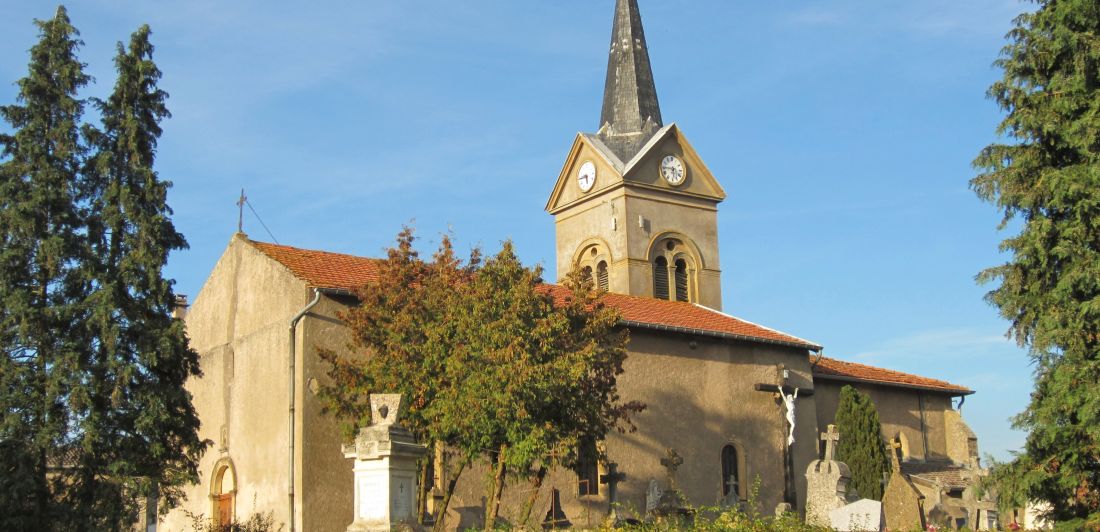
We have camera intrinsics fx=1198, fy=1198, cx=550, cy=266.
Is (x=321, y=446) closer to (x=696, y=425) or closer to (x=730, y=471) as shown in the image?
(x=696, y=425)

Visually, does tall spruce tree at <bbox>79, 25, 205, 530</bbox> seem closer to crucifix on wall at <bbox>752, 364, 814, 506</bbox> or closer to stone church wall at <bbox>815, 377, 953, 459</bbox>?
crucifix on wall at <bbox>752, 364, 814, 506</bbox>

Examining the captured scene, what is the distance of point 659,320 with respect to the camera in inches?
1267

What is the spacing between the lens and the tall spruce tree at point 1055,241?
1955 centimetres

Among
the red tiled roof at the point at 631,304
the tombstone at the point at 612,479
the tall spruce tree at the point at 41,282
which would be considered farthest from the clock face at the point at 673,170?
the tall spruce tree at the point at 41,282

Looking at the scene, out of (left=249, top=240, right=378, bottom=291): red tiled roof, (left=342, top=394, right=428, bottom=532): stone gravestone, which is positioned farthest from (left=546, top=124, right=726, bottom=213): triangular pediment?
(left=342, top=394, right=428, bottom=532): stone gravestone

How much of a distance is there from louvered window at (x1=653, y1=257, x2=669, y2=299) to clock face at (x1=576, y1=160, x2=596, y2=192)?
371 cm

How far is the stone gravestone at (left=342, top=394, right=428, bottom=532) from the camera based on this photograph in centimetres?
1639

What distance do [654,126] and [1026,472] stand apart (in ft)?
79.9

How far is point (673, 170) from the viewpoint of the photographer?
1651 inches

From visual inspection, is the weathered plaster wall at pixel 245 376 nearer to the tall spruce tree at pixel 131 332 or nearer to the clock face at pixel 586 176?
the tall spruce tree at pixel 131 332

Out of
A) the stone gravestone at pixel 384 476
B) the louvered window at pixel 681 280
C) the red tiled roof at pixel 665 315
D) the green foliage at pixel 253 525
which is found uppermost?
the louvered window at pixel 681 280

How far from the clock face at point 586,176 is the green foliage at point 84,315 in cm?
2013

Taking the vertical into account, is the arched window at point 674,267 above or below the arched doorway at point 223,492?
above

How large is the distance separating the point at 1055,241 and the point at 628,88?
965 inches
